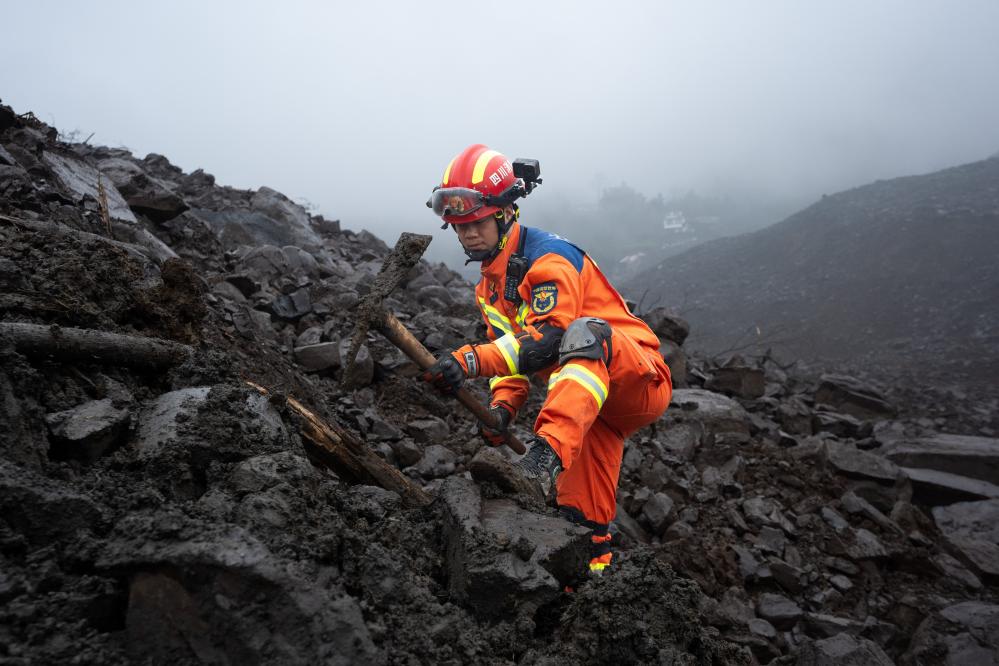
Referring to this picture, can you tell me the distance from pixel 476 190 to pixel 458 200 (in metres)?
0.13

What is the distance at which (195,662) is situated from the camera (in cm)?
Answer: 129

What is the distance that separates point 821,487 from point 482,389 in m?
3.80

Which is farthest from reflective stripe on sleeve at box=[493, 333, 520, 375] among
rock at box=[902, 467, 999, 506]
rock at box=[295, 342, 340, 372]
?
rock at box=[902, 467, 999, 506]

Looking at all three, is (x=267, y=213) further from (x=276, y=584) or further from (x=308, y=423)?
(x=276, y=584)

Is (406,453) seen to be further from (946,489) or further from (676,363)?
(946,489)

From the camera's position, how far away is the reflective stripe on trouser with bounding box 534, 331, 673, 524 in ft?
7.50

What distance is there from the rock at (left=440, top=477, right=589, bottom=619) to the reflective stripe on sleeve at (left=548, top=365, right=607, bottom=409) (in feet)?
1.98

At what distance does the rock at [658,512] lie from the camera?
4.48 m

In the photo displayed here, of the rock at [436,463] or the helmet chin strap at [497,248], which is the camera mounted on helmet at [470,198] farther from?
the rock at [436,463]

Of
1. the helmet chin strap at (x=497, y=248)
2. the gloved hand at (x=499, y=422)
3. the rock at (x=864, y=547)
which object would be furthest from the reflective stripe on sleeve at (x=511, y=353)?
the rock at (x=864, y=547)

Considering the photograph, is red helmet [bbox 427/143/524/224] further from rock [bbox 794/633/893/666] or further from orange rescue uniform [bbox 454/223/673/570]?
rock [bbox 794/633/893/666]

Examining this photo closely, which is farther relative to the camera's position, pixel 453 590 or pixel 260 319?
pixel 260 319

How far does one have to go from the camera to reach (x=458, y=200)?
126 inches

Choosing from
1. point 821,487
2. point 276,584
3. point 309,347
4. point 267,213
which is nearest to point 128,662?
point 276,584
